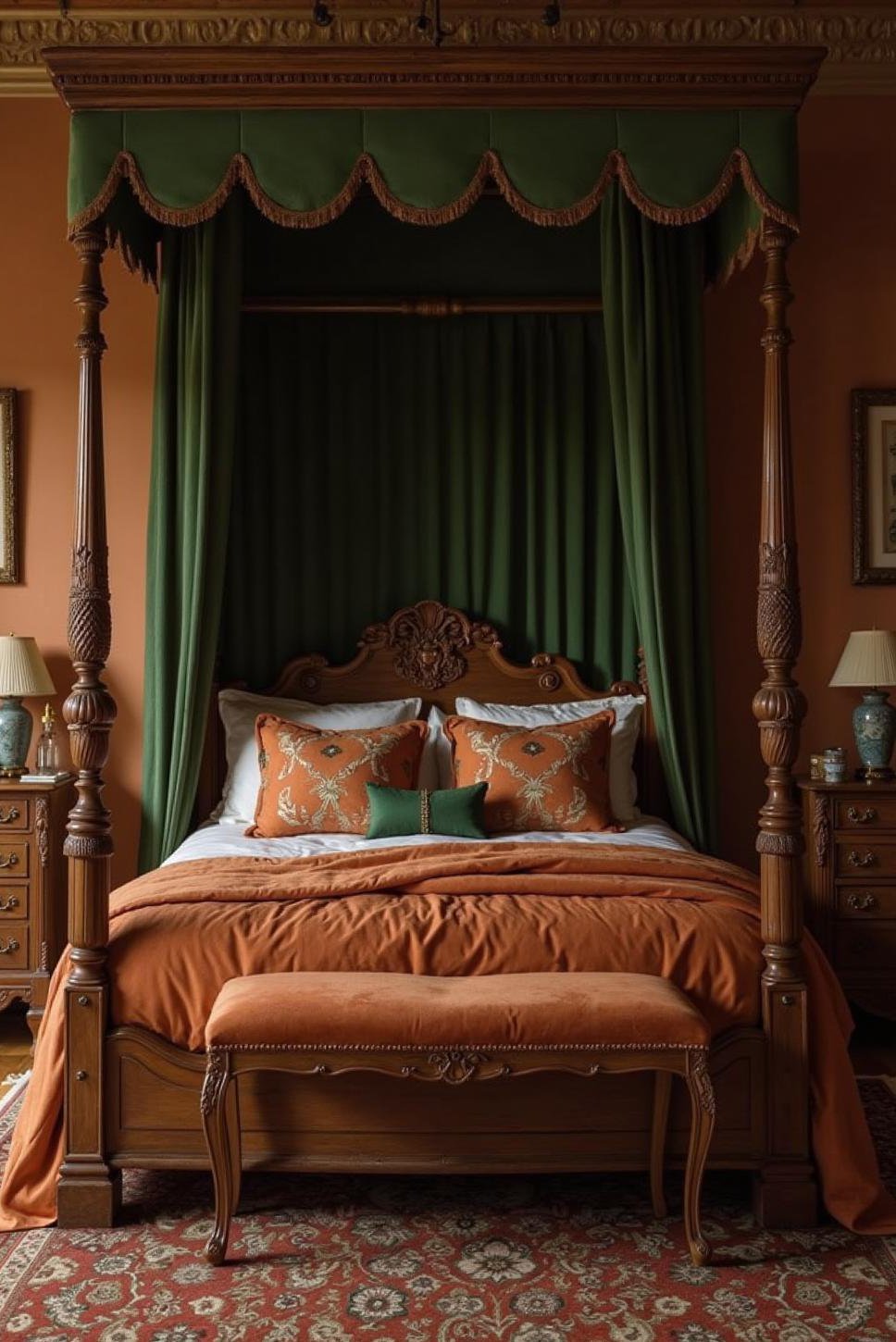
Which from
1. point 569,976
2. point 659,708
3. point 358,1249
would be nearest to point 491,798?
point 659,708

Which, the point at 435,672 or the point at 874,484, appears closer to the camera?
the point at 435,672

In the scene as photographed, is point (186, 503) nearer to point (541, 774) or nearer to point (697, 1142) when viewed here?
point (541, 774)

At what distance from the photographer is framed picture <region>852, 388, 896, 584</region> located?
4824mm

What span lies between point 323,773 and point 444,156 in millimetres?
1948

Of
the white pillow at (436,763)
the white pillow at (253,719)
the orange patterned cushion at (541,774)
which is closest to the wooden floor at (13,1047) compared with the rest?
the white pillow at (253,719)

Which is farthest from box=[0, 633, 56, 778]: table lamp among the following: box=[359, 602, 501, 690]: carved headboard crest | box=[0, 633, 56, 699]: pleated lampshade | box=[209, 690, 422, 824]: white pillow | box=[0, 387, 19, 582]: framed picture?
box=[359, 602, 501, 690]: carved headboard crest

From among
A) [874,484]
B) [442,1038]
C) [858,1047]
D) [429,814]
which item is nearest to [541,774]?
[429,814]

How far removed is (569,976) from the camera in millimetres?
2842

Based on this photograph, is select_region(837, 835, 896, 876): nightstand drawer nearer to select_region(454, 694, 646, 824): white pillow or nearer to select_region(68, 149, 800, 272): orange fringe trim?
select_region(454, 694, 646, 824): white pillow

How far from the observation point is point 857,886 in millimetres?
4285

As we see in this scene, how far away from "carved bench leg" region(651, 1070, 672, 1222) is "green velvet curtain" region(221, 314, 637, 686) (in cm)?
212

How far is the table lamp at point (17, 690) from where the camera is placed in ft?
14.8

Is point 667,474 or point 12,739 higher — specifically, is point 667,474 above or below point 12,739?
above

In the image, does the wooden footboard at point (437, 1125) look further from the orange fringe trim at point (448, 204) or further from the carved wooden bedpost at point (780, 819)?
the orange fringe trim at point (448, 204)
